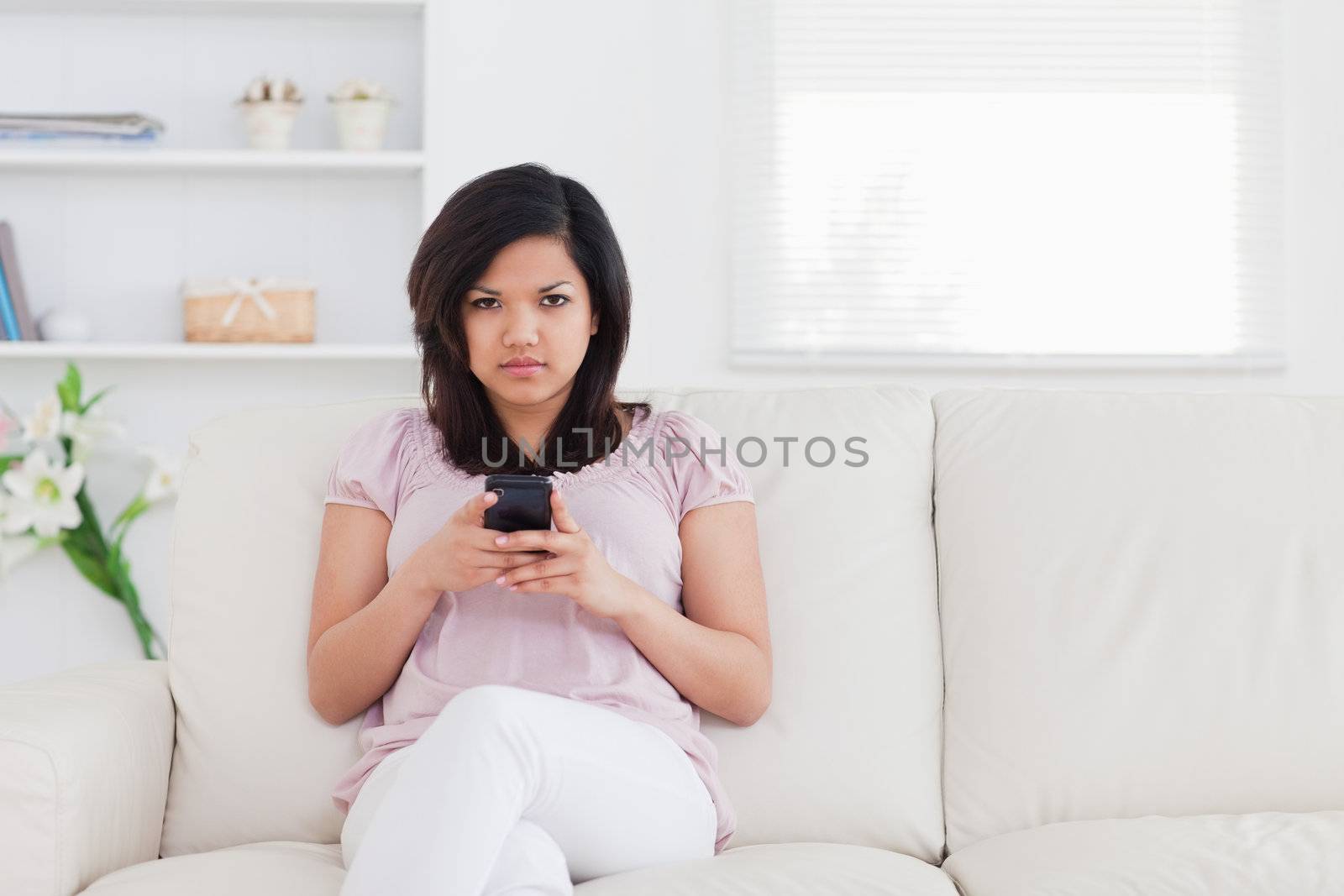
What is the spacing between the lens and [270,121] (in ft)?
8.84

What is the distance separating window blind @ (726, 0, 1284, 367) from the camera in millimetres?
2873

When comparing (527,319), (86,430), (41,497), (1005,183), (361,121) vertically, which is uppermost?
(361,121)

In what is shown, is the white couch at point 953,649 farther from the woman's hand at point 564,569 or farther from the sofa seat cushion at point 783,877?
the woman's hand at point 564,569

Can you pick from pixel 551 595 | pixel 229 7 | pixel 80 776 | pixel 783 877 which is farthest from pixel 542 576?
pixel 229 7

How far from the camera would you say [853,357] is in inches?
113

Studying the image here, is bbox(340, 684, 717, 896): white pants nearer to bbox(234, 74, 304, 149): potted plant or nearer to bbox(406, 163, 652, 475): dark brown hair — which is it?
bbox(406, 163, 652, 475): dark brown hair

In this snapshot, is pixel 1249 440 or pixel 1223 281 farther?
pixel 1223 281

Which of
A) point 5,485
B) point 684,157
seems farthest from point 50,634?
point 684,157

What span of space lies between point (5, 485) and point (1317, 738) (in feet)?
7.98

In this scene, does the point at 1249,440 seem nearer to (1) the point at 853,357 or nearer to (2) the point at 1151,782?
(2) the point at 1151,782

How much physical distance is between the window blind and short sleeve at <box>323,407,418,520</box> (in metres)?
1.44

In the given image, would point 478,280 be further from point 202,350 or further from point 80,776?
point 202,350

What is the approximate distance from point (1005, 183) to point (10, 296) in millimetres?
2219

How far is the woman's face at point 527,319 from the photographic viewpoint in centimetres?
147
